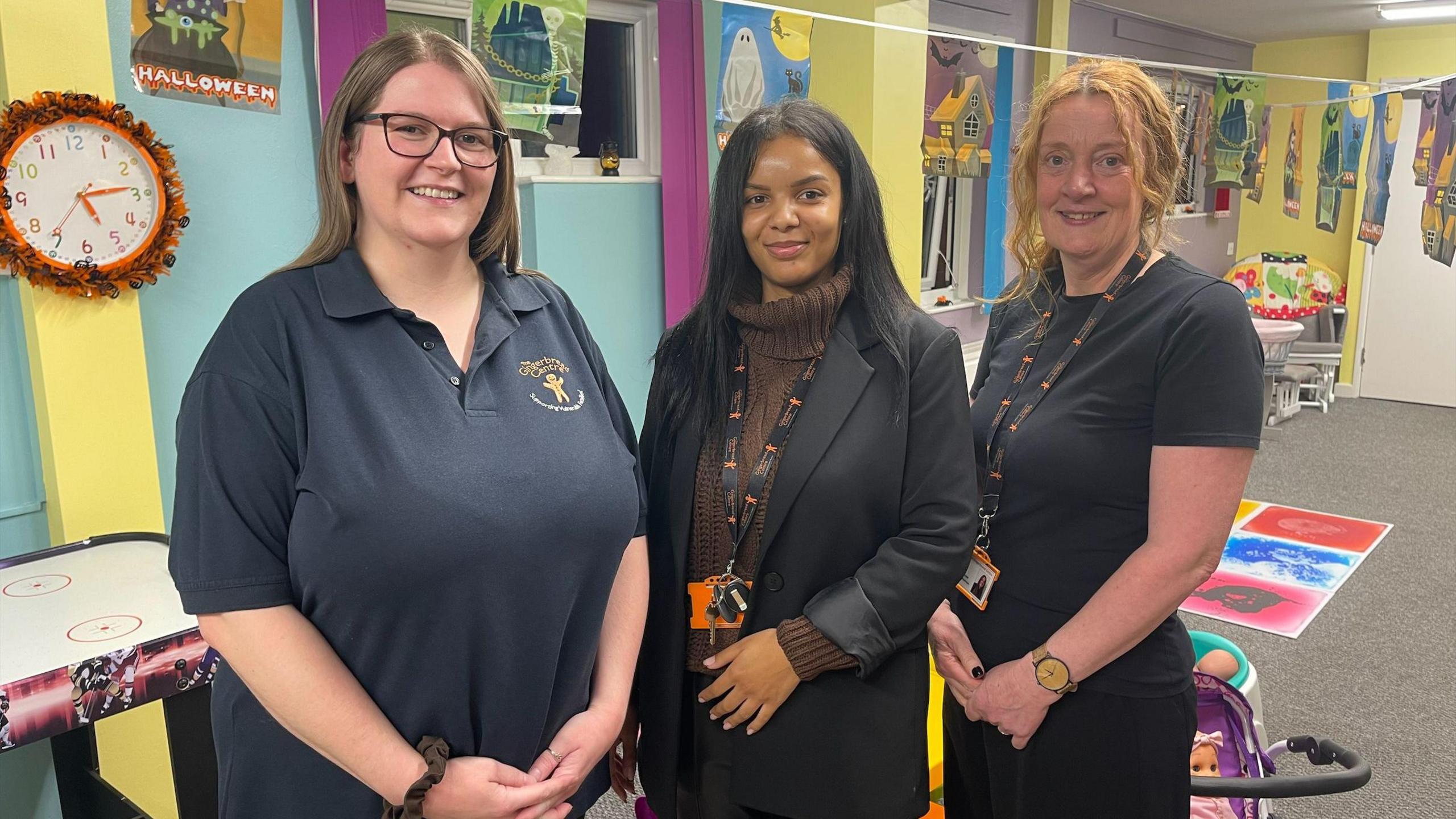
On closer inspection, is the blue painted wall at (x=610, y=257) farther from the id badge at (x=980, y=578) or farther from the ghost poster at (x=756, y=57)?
the id badge at (x=980, y=578)

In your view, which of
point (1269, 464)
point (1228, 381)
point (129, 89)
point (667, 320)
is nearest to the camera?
point (1228, 381)

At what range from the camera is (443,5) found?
108 inches

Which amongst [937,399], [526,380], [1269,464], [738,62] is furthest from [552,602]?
[1269,464]

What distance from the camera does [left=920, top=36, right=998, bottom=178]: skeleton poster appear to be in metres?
3.44

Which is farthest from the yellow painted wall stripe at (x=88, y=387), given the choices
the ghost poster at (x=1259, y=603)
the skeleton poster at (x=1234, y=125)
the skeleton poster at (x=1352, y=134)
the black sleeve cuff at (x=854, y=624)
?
the skeleton poster at (x=1352, y=134)

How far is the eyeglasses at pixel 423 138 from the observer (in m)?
1.10

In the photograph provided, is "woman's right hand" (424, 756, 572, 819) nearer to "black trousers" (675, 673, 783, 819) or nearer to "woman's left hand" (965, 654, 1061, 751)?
"black trousers" (675, 673, 783, 819)

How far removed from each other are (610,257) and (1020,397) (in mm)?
2021

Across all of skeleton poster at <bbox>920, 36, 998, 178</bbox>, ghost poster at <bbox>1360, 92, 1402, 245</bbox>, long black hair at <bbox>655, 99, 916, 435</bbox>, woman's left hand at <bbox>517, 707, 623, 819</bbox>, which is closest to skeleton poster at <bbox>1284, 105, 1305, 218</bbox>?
ghost poster at <bbox>1360, 92, 1402, 245</bbox>

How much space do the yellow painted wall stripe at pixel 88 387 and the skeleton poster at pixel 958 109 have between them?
2.53m

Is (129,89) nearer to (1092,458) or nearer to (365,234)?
(365,234)

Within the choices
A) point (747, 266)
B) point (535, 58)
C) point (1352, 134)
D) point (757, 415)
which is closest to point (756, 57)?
point (535, 58)

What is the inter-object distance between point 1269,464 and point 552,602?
6.28 metres

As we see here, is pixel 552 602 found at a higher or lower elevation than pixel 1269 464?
higher
